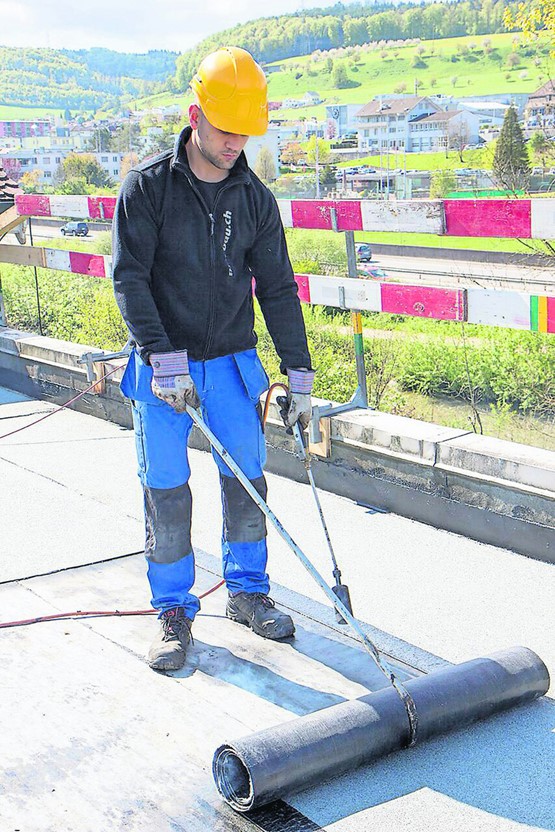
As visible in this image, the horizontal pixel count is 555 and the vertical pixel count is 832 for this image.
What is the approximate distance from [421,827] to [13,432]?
14.2ft

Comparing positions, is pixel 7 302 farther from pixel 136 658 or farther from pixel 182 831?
pixel 182 831

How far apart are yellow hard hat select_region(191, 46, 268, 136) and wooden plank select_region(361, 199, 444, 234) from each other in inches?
62.2

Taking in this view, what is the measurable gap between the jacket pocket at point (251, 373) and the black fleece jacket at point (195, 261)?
37mm

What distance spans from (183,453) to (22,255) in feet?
14.7

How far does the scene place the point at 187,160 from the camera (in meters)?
3.18

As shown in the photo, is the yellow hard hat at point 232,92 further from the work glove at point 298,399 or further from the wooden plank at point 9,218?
the wooden plank at point 9,218

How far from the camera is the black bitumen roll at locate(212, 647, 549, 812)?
2.43 meters

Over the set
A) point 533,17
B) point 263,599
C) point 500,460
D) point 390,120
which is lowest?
point 263,599

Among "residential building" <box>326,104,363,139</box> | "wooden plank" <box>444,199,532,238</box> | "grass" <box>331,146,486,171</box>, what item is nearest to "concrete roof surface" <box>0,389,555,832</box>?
"wooden plank" <box>444,199,532,238</box>

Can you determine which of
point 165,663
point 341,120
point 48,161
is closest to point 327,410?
point 165,663

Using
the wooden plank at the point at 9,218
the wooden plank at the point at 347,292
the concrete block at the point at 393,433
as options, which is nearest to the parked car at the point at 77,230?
the wooden plank at the point at 9,218

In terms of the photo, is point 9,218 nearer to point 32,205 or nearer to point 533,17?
point 32,205

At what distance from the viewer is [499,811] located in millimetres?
2439

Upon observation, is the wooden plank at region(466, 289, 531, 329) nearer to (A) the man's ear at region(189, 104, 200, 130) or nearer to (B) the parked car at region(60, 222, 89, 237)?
(A) the man's ear at region(189, 104, 200, 130)
